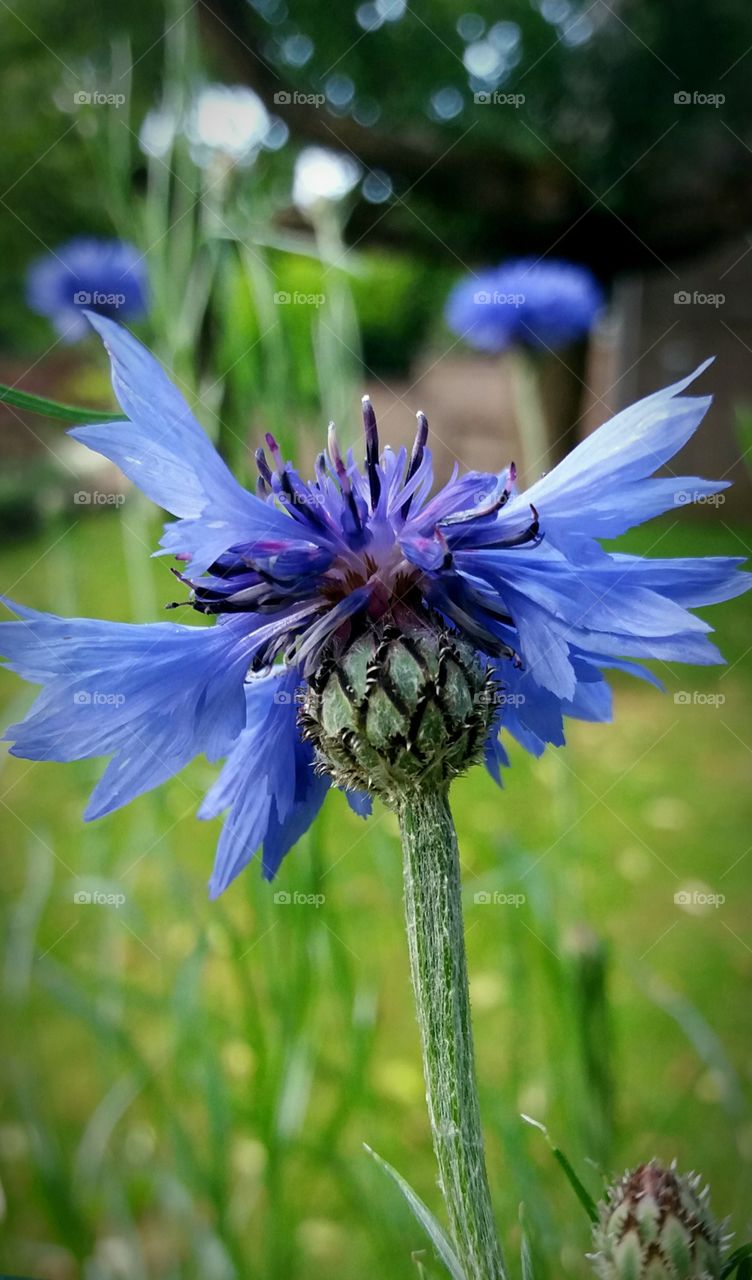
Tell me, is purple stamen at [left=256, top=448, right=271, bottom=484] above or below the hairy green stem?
above

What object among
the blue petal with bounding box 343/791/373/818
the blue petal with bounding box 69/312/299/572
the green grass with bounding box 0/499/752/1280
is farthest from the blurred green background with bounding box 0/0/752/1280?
the blue petal with bounding box 69/312/299/572

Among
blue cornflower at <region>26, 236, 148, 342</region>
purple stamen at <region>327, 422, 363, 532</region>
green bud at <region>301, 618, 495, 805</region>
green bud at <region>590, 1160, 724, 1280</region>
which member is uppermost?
blue cornflower at <region>26, 236, 148, 342</region>

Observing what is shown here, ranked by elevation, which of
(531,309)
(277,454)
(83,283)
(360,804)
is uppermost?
(83,283)

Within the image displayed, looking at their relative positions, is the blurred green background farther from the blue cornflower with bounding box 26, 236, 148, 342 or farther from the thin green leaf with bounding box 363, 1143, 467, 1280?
the thin green leaf with bounding box 363, 1143, 467, 1280

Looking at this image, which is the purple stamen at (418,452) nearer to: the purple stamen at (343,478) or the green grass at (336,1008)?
the purple stamen at (343,478)

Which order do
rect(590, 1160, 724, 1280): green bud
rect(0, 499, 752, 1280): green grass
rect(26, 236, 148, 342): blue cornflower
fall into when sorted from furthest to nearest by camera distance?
rect(26, 236, 148, 342): blue cornflower, rect(0, 499, 752, 1280): green grass, rect(590, 1160, 724, 1280): green bud

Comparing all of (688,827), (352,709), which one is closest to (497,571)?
(352,709)

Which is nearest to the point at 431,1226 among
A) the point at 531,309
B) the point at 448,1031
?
the point at 448,1031

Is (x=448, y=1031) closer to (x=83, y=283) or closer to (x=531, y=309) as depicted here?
(x=531, y=309)
